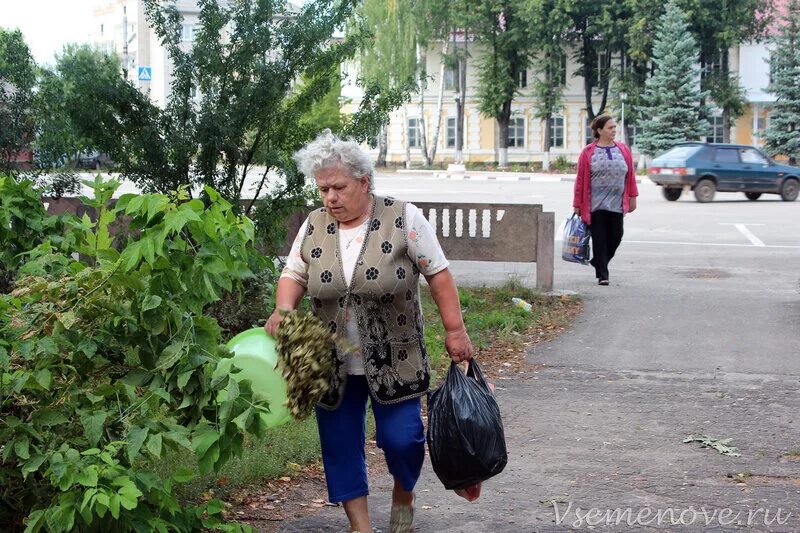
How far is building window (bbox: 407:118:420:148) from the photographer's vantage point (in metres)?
72.2

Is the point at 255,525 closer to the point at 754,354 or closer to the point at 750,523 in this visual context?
the point at 750,523

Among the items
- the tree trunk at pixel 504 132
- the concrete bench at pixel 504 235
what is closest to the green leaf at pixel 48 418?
the concrete bench at pixel 504 235

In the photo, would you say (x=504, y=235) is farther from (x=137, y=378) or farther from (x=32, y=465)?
(x=32, y=465)

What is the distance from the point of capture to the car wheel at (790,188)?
103ft

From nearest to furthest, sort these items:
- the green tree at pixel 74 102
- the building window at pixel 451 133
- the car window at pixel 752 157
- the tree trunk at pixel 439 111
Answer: the green tree at pixel 74 102
the car window at pixel 752 157
the tree trunk at pixel 439 111
the building window at pixel 451 133

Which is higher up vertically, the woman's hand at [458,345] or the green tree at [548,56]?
the green tree at [548,56]

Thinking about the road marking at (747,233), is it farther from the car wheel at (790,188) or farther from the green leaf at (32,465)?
the green leaf at (32,465)

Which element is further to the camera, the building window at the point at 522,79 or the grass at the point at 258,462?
the building window at the point at 522,79

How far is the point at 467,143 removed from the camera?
72.2m

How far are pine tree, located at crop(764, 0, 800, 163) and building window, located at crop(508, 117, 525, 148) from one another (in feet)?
55.9

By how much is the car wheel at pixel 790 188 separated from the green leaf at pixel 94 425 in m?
30.2

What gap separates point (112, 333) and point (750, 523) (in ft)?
9.52

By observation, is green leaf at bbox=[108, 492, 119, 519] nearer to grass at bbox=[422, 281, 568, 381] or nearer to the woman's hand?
the woman's hand

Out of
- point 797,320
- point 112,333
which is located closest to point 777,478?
point 112,333
